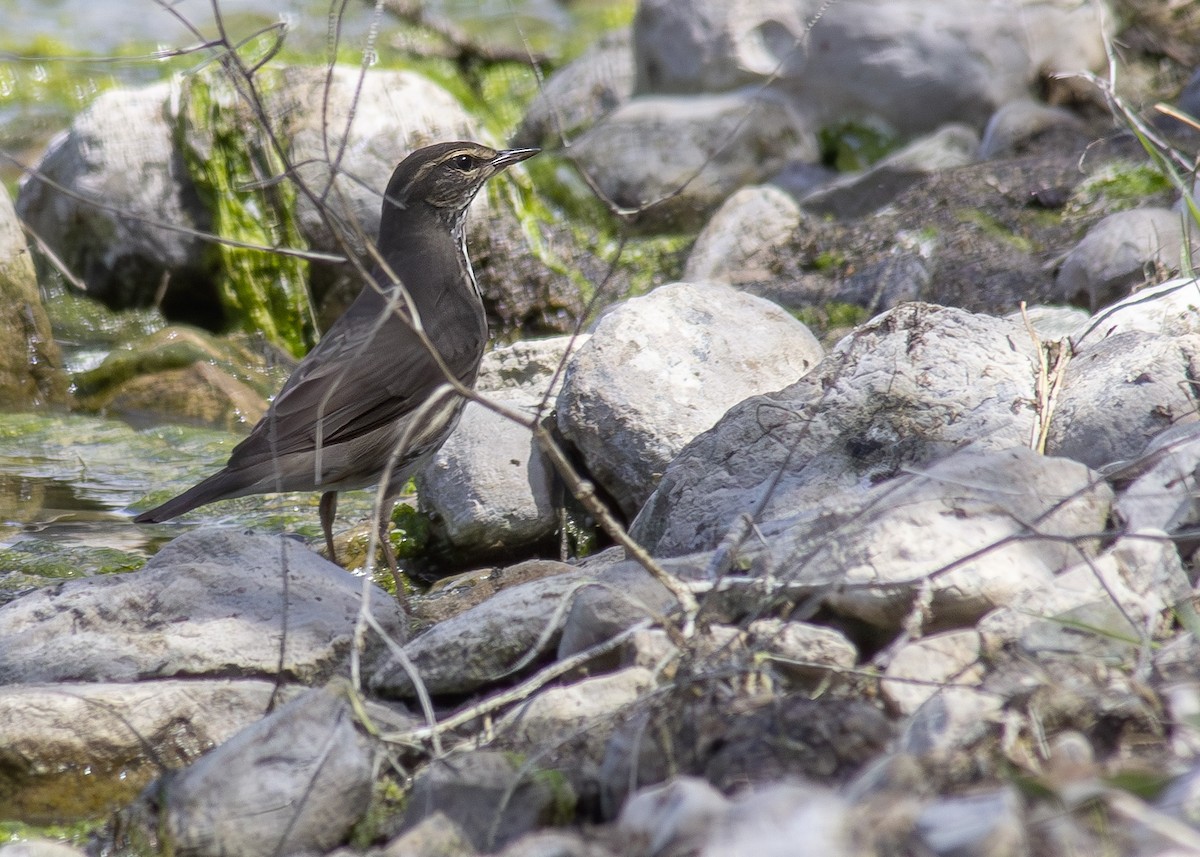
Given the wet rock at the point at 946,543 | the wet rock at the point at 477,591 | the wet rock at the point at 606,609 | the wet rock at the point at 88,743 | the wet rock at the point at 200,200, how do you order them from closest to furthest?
the wet rock at the point at 946,543 < the wet rock at the point at 606,609 < the wet rock at the point at 88,743 < the wet rock at the point at 477,591 < the wet rock at the point at 200,200

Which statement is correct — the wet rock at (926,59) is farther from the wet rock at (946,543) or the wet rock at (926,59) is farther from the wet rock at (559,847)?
the wet rock at (559,847)

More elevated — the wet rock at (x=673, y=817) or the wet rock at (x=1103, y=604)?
the wet rock at (x=673, y=817)

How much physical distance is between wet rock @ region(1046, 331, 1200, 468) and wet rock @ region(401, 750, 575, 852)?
7.79ft

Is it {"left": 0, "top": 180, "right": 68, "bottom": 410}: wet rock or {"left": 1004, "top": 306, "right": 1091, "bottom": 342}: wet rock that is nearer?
{"left": 1004, "top": 306, "right": 1091, "bottom": 342}: wet rock

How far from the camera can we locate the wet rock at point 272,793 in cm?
329

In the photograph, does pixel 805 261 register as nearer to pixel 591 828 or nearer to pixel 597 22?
pixel 591 828

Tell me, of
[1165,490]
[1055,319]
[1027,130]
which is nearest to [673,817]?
[1165,490]

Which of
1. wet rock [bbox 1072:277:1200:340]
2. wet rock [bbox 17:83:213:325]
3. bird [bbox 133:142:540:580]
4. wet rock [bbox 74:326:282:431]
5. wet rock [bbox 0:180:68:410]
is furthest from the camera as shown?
wet rock [bbox 17:83:213:325]

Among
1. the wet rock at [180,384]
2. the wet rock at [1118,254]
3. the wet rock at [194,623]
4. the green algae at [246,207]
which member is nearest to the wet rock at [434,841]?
the wet rock at [194,623]

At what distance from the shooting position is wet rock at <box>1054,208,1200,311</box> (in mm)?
7066

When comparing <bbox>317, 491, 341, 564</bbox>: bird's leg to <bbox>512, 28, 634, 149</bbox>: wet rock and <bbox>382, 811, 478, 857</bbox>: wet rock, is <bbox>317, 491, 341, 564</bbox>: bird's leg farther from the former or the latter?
<bbox>512, 28, 634, 149</bbox>: wet rock

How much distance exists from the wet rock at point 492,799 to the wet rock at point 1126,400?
7.79ft

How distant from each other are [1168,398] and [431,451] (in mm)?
3008

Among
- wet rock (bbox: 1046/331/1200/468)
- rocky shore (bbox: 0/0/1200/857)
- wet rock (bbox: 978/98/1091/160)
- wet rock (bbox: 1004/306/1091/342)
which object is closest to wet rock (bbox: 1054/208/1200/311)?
rocky shore (bbox: 0/0/1200/857)
